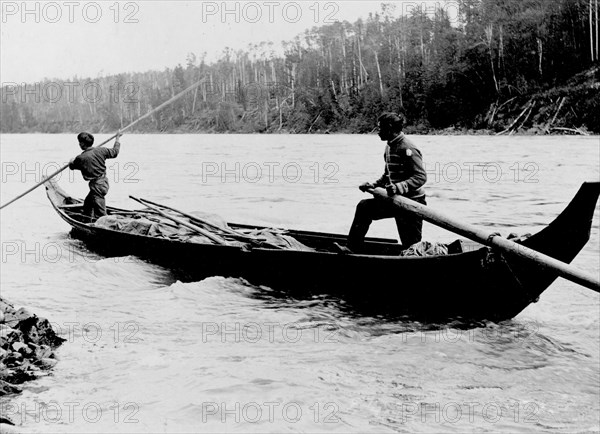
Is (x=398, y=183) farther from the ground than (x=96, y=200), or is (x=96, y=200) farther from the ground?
(x=398, y=183)

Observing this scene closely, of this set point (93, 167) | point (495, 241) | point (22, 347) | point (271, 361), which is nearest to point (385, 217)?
point (495, 241)

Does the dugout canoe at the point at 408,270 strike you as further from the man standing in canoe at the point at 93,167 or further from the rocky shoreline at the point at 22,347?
the rocky shoreline at the point at 22,347

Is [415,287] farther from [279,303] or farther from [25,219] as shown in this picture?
[25,219]

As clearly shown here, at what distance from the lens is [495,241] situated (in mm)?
4797

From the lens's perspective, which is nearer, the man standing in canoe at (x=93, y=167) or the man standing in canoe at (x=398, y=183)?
the man standing in canoe at (x=398, y=183)

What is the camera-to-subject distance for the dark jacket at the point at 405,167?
231 inches

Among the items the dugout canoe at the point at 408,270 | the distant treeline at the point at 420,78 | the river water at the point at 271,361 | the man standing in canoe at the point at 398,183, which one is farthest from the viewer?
the distant treeline at the point at 420,78

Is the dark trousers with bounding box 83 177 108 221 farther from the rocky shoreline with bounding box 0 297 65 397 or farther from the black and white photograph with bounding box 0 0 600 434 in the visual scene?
the rocky shoreline with bounding box 0 297 65 397

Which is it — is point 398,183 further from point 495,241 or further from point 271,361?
point 271,361

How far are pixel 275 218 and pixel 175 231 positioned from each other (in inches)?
235

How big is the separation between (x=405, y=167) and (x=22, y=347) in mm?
3812

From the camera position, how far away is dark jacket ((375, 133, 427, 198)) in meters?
5.86

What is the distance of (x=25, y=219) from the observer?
14.9 meters

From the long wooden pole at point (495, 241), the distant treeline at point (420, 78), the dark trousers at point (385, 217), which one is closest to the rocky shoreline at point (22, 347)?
the dark trousers at point (385, 217)
